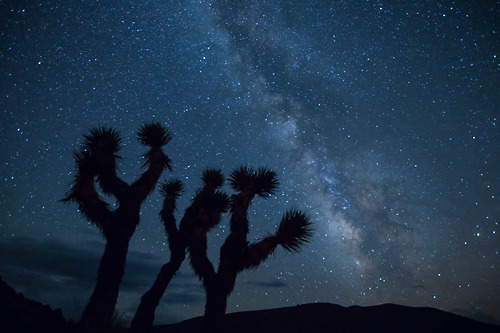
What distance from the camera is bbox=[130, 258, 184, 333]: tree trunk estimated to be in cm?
850

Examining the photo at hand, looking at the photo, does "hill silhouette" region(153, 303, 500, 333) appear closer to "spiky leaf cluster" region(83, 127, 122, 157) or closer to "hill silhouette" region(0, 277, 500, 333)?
"hill silhouette" region(0, 277, 500, 333)

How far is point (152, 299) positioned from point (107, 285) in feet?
4.24

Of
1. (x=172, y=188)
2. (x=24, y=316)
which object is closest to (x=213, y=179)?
(x=172, y=188)

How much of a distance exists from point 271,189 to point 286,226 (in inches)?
62.0

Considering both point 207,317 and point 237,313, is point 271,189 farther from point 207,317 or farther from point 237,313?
point 237,313

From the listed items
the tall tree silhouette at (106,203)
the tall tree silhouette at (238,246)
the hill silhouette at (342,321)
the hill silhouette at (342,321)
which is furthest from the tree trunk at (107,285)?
the hill silhouette at (342,321)

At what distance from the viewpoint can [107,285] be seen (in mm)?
8609

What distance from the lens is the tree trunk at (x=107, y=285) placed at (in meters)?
8.04

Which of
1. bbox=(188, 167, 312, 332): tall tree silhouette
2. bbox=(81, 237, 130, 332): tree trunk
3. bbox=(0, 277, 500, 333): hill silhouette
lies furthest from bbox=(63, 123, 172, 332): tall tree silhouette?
bbox=(0, 277, 500, 333): hill silhouette

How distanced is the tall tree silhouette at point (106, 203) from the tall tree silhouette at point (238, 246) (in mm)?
2063

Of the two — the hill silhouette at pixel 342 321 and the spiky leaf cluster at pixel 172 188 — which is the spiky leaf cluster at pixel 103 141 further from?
the hill silhouette at pixel 342 321

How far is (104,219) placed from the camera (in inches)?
368

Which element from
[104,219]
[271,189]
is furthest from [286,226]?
[104,219]

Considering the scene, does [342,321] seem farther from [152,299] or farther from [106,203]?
[106,203]
